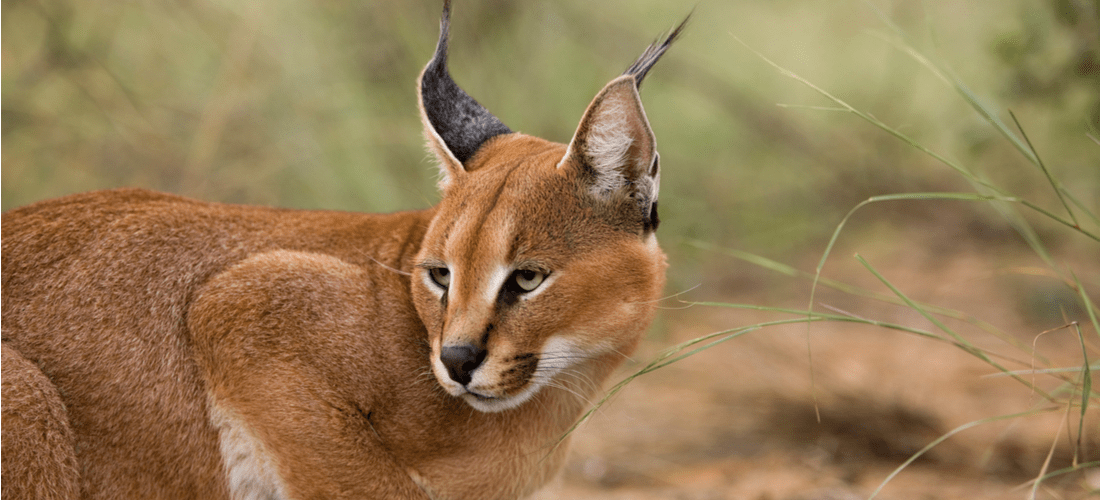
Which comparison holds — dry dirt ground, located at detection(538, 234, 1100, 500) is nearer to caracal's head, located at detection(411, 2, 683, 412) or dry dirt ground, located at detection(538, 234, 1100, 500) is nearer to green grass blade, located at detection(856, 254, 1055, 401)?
green grass blade, located at detection(856, 254, 1055, 401)

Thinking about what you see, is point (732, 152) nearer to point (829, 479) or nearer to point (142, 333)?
point (829, 479)

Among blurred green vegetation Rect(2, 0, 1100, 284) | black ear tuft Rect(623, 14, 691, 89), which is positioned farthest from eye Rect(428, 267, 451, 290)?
blurred green vegetation Rect(2, 0, 1100, 284)

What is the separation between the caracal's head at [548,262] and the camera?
275cm

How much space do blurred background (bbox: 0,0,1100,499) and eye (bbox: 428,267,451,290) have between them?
6.08ft

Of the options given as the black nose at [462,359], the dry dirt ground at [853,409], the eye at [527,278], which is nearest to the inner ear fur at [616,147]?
the eye at [527,278]

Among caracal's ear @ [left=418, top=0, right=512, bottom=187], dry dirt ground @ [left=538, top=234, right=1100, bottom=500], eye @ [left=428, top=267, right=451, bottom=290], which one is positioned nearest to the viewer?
eye @ [left=428, top=267, right=451, bottom=290]

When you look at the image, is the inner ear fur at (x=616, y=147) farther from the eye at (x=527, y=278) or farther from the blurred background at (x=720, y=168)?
the blurred background at (x=720, y=168)

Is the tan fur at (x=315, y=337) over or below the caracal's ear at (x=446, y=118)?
below

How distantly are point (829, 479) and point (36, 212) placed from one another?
3910 millimetres

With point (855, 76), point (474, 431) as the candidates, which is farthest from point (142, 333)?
point (855, 76)

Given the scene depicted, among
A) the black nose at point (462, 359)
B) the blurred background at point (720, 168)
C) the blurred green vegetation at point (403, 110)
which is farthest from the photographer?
the blurred green vegetation at point (403, 110)

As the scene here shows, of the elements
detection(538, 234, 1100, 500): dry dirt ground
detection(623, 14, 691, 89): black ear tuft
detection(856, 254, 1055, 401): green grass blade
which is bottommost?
detection(538, 234, 1100, 500): dry dirt ground

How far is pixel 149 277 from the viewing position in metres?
2.93

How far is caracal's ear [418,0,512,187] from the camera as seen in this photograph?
330 cm
